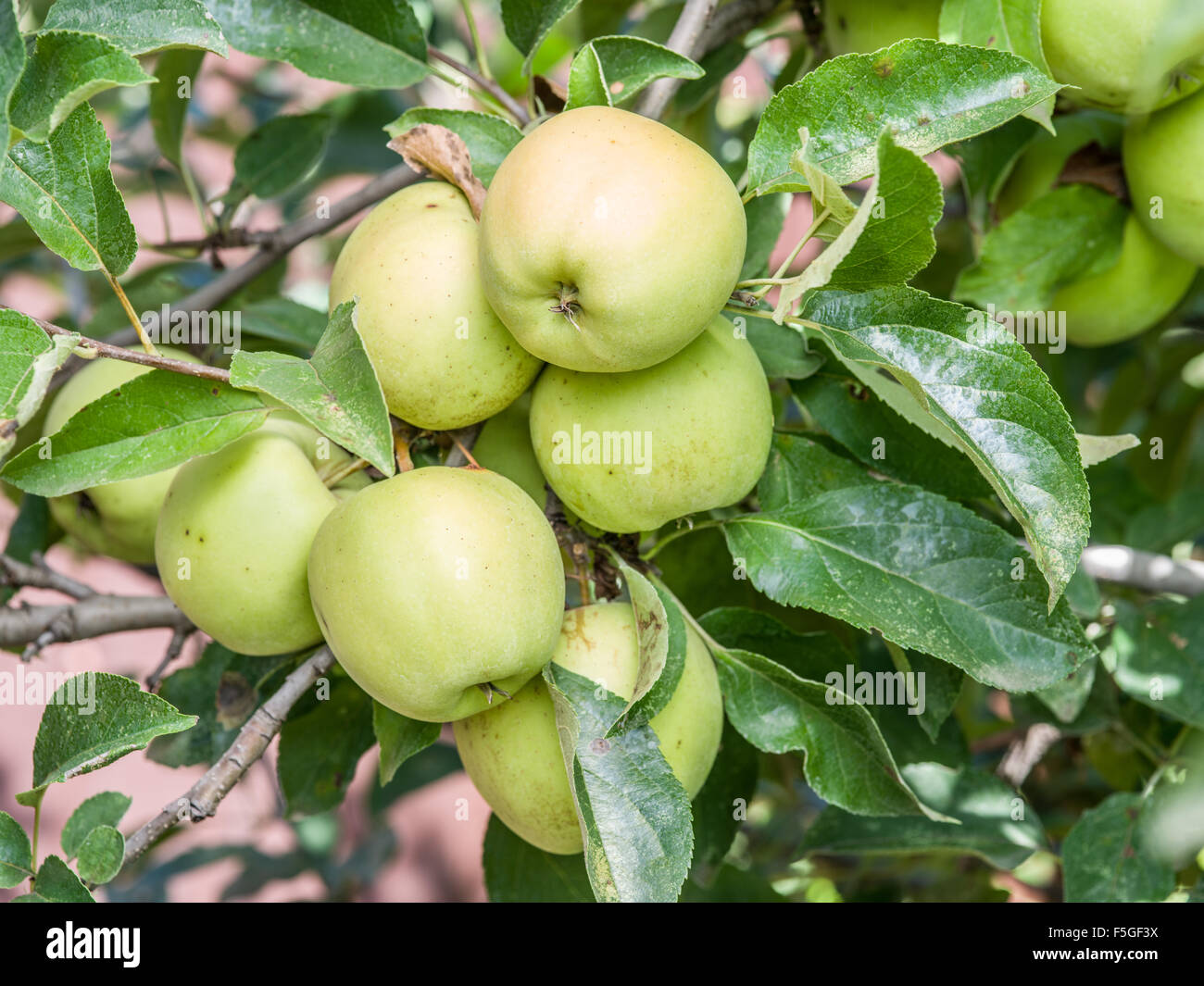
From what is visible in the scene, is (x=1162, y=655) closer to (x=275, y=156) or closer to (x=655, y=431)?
(x=655, y=431)

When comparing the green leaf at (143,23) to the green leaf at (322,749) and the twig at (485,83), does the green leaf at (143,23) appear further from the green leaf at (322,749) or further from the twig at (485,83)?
the green leaf at (322,749)

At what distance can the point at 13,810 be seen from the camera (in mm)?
2268

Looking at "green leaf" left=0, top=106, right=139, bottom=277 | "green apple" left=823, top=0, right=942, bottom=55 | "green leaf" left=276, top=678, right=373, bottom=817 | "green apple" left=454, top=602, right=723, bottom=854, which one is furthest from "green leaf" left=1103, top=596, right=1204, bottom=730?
"green leaf" left=0, top=106, right=139, bottom=277

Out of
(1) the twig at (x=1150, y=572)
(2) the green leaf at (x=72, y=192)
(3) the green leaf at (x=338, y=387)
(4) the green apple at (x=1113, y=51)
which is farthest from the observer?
(1) the twig at (x=1150, y=572)

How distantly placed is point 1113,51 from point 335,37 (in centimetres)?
61

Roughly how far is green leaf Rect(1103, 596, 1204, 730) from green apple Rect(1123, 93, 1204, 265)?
0.36 meters

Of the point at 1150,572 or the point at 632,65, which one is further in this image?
the point at 1150,572

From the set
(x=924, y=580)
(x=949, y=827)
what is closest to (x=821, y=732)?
(x=924, y=580)

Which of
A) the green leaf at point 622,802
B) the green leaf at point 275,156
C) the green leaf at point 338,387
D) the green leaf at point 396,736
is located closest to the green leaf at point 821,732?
the green leaf at point 622,802

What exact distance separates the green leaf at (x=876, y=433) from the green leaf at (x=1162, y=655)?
1.05ft

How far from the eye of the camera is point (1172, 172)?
0.91m

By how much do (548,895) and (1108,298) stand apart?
0.76m

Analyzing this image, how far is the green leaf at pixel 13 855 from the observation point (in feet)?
2.26

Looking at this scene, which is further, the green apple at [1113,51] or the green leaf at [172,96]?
the green leaf at [172,96]
